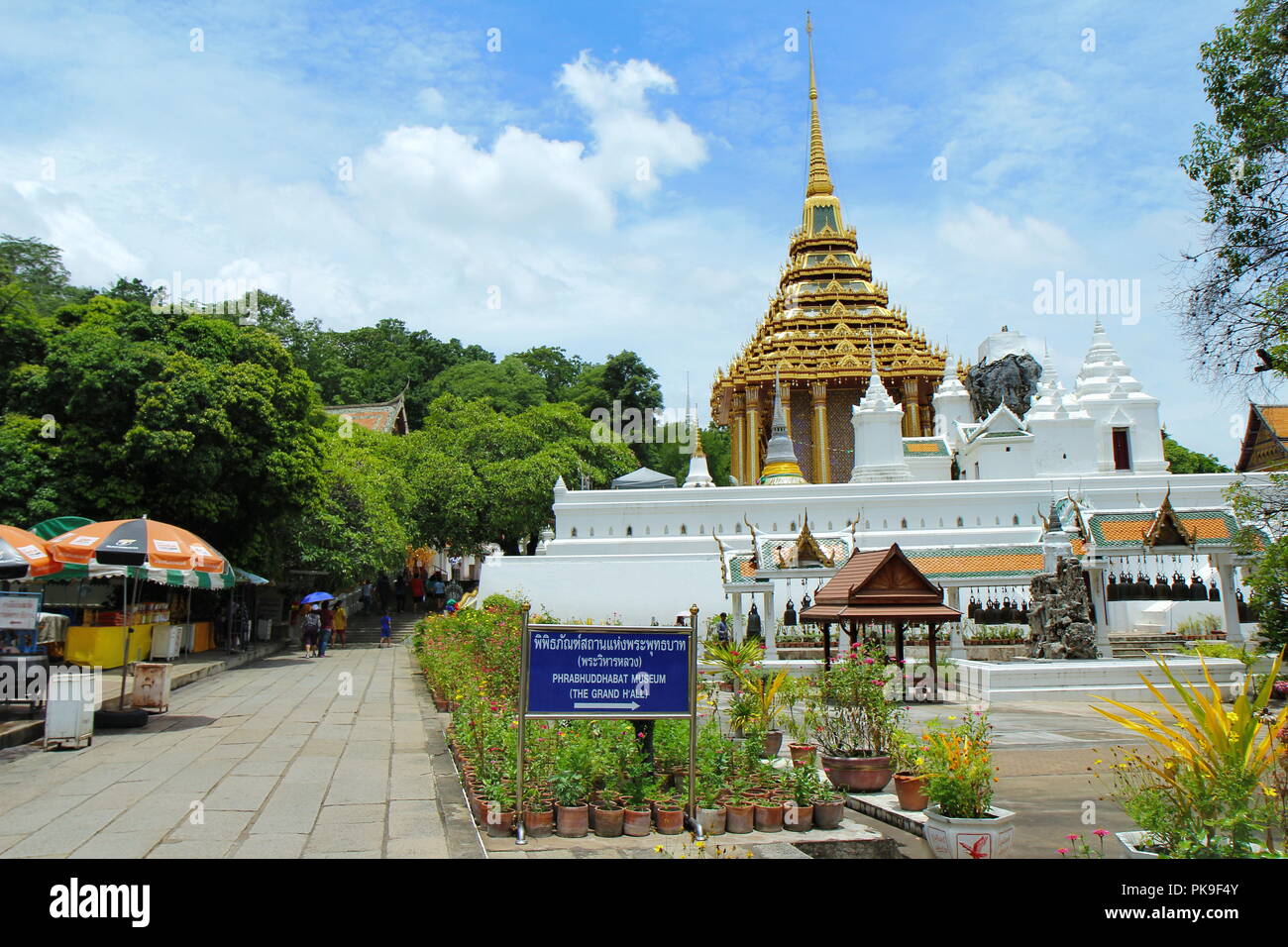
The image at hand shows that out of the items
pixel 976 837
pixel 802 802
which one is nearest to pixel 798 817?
pixel 802 802

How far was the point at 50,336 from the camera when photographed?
2081 centimetres

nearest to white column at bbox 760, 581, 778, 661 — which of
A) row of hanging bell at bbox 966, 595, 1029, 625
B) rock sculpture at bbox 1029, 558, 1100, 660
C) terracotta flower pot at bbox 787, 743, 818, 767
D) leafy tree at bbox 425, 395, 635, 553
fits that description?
row of hanging bell at bbox 966, 595, 1029, 625

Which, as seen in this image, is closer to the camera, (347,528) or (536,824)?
(536,824)

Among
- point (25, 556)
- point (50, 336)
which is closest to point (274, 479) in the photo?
point (50, 336)

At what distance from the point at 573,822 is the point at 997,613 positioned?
17471 mm

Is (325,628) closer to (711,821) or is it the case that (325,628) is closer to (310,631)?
(310,631)

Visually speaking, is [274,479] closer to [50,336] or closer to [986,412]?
[50,336]

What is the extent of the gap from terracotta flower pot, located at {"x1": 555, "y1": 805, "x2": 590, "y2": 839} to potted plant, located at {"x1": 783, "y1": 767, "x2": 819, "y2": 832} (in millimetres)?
1498

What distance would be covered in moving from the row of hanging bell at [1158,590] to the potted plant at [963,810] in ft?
56.6

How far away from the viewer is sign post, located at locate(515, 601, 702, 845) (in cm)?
660

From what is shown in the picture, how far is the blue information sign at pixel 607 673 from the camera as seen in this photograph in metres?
6.64

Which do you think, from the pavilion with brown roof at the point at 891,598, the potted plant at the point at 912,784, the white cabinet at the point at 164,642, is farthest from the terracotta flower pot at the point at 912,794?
the white cabinet at the point at 164,642

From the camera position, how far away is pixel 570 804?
6.71 meters

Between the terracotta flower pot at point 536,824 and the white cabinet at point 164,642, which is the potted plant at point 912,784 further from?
the white cabinet at point 164,642
